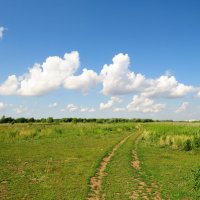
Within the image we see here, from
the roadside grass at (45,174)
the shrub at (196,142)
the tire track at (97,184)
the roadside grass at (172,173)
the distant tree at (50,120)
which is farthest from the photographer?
the distant tree at (50,120)

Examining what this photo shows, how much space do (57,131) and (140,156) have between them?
27733mm

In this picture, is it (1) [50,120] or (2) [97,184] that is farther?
(1) [50,120]

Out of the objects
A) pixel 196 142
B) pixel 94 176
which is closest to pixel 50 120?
pixel 196 142

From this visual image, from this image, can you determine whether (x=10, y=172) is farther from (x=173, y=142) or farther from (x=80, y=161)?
(x=173, y=142)

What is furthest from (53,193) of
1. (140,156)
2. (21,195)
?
(140,156)

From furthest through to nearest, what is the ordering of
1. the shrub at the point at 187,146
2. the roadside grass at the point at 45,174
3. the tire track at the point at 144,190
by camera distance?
the shrub at the point at 187,146 < the roadside grass at the point at 45,174 < the tire track at the point at 144,190

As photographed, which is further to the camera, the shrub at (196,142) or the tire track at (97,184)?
the shrub at (196,142)

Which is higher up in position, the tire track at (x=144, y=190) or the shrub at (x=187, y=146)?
the shrub at (x=187, y=146)

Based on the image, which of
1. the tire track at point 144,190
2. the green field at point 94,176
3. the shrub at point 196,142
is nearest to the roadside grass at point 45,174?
the green field at point 94,176

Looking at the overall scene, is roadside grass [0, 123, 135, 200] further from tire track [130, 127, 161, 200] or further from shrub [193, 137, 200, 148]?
shrub [193, 137, 200, 148]

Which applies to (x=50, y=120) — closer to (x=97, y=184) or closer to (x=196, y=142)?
(x=196, y=142)

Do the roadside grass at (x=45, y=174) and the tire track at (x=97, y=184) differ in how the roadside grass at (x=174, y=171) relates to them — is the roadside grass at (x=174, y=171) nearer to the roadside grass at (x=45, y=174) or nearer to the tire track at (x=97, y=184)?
the tire track at (x=97, y=184)

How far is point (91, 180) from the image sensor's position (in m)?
16.2

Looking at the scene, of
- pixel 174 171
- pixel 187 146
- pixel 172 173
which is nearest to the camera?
pixel 172 173
